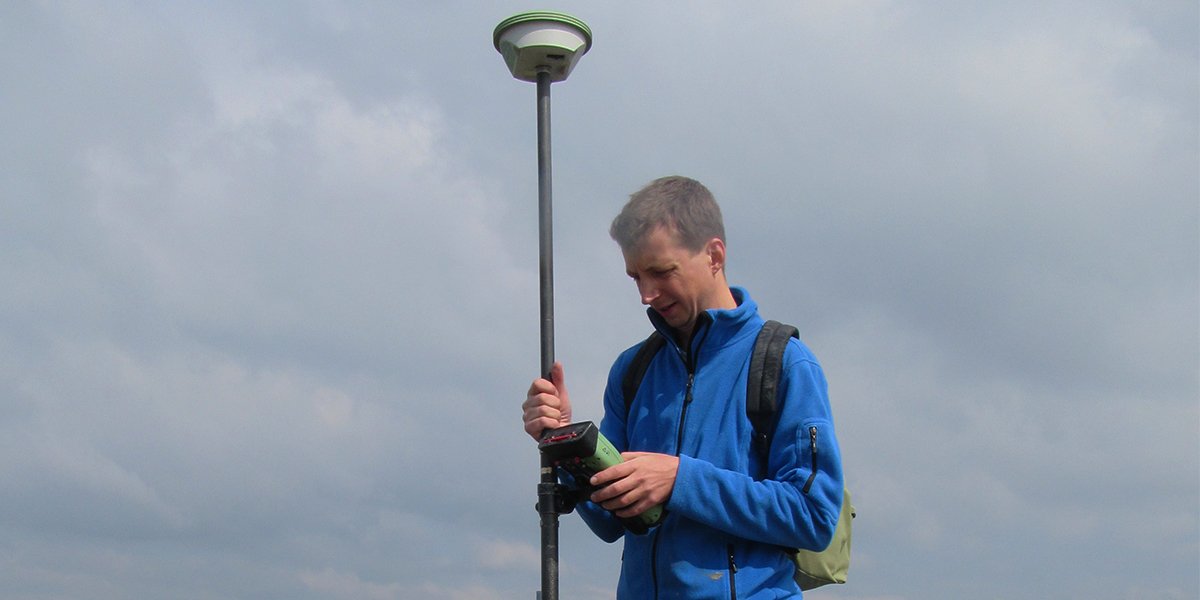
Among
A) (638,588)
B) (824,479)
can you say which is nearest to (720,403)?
(824,479)

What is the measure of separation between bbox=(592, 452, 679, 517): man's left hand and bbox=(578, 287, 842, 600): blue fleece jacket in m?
0.05

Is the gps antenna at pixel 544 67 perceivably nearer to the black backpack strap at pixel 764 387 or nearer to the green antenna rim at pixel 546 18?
the green antenna rim at pixel 546 18

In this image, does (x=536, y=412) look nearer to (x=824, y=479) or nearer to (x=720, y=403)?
(x=720, y=403)

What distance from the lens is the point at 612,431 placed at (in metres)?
5.09

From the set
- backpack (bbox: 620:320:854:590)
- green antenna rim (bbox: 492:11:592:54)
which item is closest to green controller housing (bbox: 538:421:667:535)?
backpack (bbox: 620:320:854:590)

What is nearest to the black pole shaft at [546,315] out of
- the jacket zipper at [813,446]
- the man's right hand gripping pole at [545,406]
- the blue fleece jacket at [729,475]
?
the man's right hand gripping pole at [545,406]

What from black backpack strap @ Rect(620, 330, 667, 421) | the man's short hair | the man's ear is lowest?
black backpack strap @ Rect(620, 330, 667, 421)

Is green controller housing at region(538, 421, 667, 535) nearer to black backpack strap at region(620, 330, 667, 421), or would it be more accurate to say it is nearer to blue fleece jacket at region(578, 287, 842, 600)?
blue fleece jacket at region(578, 287, 842, 600)

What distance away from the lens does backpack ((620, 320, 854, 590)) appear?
4.40 meters

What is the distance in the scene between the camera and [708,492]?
4.18m

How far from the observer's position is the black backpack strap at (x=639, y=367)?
16.5 feet

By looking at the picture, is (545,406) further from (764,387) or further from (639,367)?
(764,387)

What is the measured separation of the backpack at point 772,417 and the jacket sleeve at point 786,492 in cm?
10

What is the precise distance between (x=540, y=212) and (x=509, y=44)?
2.91 feet
